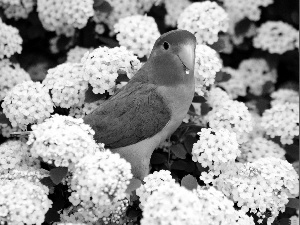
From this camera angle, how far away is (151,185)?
102 inches

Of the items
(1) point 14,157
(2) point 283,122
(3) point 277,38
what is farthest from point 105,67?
(3) point 277,38

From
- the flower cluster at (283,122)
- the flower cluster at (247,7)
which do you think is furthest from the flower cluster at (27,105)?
the flower cluster at (247,7)

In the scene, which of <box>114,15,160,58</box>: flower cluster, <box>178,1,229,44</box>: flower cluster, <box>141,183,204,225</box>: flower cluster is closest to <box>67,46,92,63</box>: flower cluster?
<box>114,15,160,58</box>: flower cluster

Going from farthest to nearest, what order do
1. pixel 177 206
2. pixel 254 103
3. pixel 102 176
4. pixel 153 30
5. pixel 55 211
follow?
pixel 254 103 < pixel 153 30 < pixel 55 211 < pixel 102 176 < pixel 177 206

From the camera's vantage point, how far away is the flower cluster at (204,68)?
328 cm

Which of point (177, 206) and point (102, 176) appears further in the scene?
point (102, 176)

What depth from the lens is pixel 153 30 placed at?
3555 millimetres

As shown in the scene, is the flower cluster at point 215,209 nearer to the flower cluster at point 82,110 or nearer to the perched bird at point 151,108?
the perched bird at point 151,108

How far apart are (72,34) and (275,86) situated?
183cm

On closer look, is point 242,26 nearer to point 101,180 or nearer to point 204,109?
point 204,109

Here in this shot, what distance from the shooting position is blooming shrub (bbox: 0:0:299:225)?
2473 mm

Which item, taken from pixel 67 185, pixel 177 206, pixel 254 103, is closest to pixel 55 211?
pixel 67 185

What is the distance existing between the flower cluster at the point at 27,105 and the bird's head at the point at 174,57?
0.67 meters

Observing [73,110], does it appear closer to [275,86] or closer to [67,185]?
[67,185]
